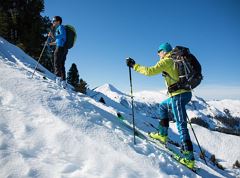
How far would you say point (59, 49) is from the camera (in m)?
12.1

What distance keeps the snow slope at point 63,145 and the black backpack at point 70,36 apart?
4086mm

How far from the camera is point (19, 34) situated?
35.3 metres

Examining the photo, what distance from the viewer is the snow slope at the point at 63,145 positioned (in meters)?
5.11

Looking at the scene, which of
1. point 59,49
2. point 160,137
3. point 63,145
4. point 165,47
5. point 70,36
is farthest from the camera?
point 70,36

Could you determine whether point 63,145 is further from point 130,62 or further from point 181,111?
point 181,111

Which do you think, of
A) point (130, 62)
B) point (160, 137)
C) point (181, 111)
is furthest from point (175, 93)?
point (160, 137)

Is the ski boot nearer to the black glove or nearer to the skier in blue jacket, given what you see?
the black glove

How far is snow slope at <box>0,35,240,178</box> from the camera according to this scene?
511 cm

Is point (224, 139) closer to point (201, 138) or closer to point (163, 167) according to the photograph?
point (201, 138)

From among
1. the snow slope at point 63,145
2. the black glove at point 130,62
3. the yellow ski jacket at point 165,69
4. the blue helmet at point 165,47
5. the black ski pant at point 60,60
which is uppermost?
the black ski pant at point 60,60

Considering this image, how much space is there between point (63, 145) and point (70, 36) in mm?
7320

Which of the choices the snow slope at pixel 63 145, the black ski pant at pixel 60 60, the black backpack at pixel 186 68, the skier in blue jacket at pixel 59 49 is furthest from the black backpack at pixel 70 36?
the black backpack at pixel 186 68

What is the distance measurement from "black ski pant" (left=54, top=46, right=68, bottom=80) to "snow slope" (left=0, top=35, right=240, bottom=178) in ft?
12.0

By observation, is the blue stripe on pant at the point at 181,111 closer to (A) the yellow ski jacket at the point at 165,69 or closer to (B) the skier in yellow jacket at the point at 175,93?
(B) the skier in yellow jacket at the point at 175,93
